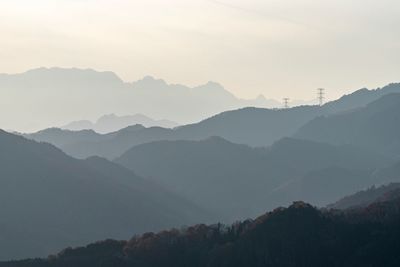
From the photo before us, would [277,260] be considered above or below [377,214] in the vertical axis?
below

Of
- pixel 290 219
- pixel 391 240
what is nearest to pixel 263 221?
pixel 290 219

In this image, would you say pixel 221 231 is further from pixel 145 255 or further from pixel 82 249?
pixel 82 249

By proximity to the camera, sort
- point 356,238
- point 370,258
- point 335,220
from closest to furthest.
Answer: point 370,258 → point 356,238 → point 335,220

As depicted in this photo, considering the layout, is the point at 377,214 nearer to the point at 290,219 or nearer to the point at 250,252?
the point at 290,219

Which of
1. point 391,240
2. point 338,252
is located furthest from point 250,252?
point 391,240

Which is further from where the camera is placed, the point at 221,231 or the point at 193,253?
the point at 221,231

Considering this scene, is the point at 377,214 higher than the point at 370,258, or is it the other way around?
the point at 377,214

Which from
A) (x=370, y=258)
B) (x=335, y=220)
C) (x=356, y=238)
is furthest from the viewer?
(x=335, y=220)
